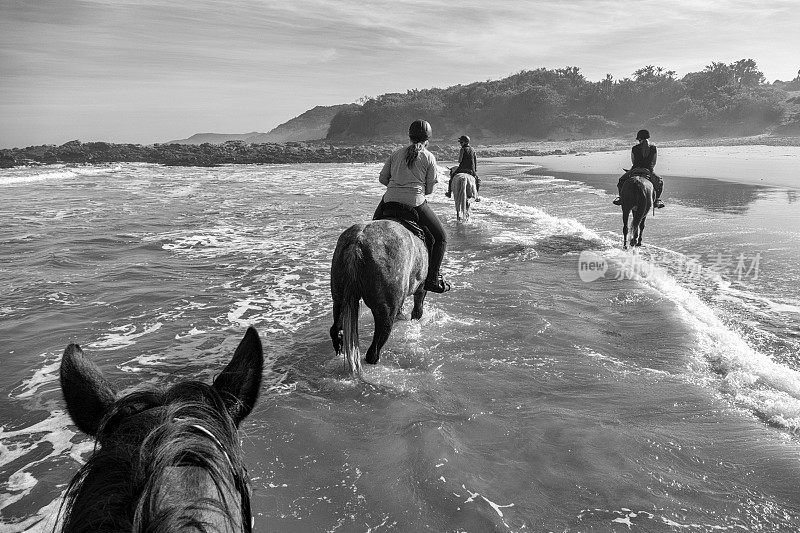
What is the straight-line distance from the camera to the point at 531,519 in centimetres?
337

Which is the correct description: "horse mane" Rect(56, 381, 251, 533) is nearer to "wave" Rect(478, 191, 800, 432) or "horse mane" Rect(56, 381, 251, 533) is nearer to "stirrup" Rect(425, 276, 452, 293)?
"wave" Rect(478, 191, 800, 432)

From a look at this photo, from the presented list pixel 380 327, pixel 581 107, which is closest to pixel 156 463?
pixel 380 327

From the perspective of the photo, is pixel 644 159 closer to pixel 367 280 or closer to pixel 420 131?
pixel 420 131

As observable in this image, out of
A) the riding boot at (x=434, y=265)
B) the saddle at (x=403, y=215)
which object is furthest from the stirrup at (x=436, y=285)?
the saddle at (x=403, y=215)

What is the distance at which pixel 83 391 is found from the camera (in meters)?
1.74

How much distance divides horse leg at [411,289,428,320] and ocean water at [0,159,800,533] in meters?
0.19

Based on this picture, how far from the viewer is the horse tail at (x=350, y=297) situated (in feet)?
17.2

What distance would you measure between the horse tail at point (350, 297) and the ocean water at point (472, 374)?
0.47 metres

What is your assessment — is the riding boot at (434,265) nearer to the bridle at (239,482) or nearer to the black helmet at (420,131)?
the black helmet at (420,131)

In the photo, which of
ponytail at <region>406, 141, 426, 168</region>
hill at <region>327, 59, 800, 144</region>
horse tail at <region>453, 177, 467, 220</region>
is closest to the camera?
ponytail at <region>406, 141, 426, 168</region>

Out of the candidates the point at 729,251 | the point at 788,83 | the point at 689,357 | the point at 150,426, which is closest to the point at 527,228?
the point at 729,251

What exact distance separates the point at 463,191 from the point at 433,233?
9.16m

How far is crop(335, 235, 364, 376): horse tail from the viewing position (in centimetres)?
525

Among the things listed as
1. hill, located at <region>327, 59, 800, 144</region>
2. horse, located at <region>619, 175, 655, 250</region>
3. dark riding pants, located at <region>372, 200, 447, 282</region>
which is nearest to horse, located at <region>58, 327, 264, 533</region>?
dark riding pants, located at <region>372, 200, 447, 282</region>
